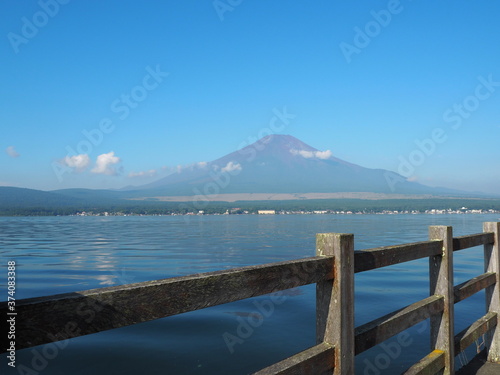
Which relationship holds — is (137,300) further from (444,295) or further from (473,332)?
(473,332)

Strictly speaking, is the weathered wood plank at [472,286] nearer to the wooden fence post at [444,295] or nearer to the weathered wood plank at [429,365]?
the wooden fence post at [444,295]

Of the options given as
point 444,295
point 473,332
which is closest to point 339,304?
point 444,295

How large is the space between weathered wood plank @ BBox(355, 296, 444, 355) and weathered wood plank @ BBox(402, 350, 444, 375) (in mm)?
364

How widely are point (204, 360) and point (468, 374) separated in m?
4.02

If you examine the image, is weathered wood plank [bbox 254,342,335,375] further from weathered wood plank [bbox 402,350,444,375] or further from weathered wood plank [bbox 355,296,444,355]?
weathered wood plank [bbox 402,350,444,375]

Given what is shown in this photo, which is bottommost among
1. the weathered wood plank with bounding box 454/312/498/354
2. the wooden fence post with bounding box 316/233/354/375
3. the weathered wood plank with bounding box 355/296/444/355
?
the weathered wood plank with bounding box 454/312/498/354

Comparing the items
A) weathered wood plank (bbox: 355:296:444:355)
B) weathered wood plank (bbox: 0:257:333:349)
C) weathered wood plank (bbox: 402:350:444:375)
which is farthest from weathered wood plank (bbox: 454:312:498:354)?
weathered wood plank (bbox: 0:257:333:349)

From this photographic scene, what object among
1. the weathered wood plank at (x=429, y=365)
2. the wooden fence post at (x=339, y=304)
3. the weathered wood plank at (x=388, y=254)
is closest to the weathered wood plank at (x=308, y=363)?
the wooden fence post at (x=339, y=304)

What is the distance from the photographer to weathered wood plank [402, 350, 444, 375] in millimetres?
3906

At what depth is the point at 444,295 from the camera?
4543 millimetres

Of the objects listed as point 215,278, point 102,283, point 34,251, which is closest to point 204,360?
point 215,278

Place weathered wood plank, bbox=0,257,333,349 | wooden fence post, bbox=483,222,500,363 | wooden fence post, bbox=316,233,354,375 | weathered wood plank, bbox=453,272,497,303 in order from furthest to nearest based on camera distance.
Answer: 1. wooden fence post, bbox=483,222,500,363
2. weathered wood plank, bbox=453,272,497,303
3. wooden fence post, bbox=316,233,354,375
4. weathered wood plank, bbox=0,257,333,349

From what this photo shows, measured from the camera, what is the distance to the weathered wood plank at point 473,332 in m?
4.88

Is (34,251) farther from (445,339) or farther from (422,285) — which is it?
(445,339)
